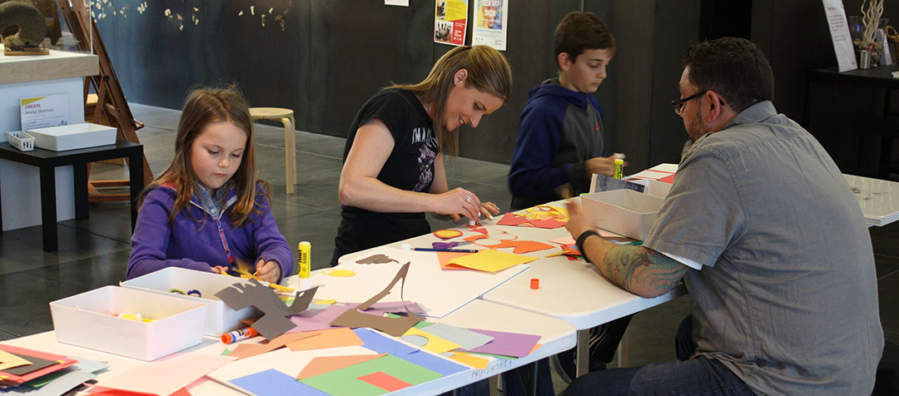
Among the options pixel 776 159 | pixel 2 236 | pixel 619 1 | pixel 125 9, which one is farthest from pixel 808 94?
pixel 125 9

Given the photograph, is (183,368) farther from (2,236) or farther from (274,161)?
(274,161)

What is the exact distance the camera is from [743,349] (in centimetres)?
189

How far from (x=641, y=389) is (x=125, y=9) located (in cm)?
956

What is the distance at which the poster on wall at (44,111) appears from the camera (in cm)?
511

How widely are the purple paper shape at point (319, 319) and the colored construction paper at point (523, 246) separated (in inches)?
25.6

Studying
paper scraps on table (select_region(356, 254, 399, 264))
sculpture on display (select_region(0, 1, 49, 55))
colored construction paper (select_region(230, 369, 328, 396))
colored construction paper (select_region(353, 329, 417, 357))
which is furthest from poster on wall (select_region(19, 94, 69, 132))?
colored construction paper (select_region(230, 369, 328, 396))

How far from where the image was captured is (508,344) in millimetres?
1740

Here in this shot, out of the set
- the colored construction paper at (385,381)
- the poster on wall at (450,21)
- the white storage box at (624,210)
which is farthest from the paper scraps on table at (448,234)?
the poster on wall at (450,21)

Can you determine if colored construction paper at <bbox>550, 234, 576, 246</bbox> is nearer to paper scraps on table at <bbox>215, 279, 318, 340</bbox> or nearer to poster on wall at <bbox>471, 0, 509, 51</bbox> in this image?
paper scraps on table at <bbox>215, 279, 318, 340</bbox>

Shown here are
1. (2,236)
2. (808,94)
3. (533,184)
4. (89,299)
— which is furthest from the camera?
(808,94)

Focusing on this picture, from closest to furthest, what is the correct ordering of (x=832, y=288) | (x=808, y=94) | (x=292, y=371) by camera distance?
(x=292, y=371) → (x=832, y=288) → (x=808, y=94)

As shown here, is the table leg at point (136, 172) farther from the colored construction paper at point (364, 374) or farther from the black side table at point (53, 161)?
the colored construction paper at point (364, 374)

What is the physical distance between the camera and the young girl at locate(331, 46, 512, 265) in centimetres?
255

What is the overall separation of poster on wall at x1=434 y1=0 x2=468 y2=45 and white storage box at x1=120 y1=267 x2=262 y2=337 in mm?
5641
